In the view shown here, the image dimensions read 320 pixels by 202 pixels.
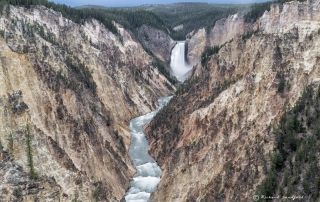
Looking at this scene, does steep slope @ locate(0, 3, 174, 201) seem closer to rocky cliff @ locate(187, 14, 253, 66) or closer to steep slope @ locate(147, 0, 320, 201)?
steep slope @ locate(147, 0, 320, 201)

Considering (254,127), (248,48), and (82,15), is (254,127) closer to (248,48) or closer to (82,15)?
(248,48)

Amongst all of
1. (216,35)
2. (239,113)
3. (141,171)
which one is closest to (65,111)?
(141,171)

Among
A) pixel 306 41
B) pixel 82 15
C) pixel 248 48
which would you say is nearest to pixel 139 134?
pixel 248 48

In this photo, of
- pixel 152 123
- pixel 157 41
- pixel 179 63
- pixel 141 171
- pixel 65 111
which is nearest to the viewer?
pixel 65 111

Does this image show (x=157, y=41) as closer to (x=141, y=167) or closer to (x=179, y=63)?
(x=179, y=63)

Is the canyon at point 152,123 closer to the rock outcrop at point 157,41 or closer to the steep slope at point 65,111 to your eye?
the steep slope at point 65,111
